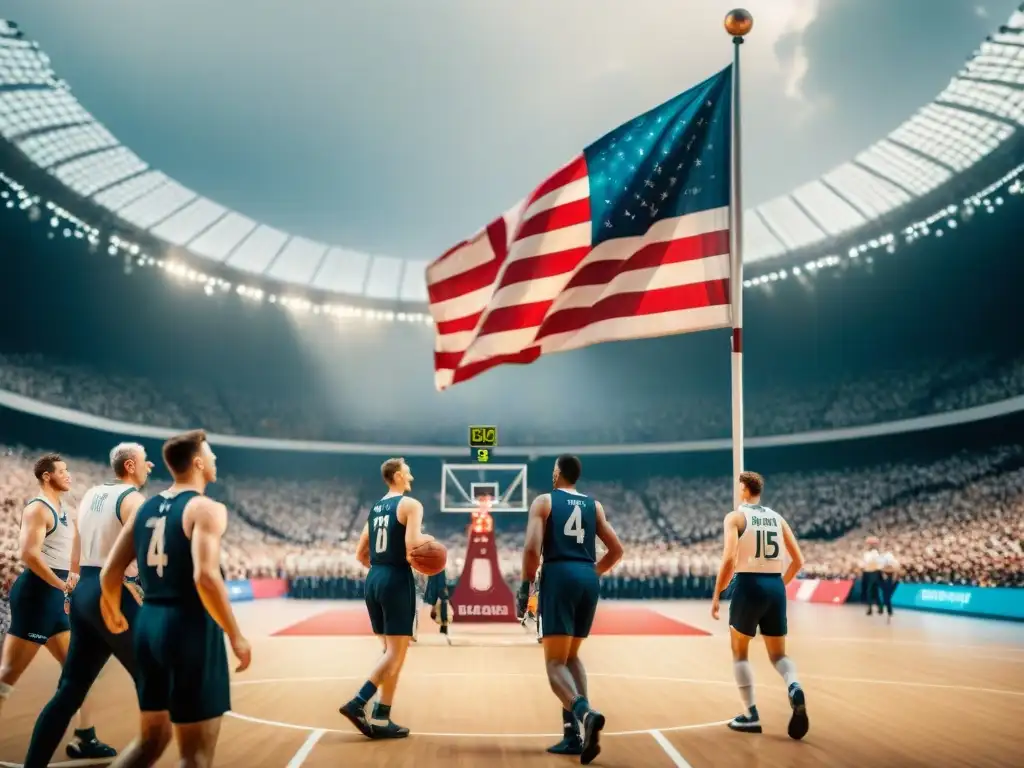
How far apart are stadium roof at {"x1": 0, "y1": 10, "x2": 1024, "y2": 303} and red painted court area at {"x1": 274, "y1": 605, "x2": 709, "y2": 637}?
18.0 metres

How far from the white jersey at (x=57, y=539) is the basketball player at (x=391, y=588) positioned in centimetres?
248

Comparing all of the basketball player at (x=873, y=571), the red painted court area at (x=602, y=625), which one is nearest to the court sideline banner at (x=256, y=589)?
the red painted court area at (x=602, y=625)

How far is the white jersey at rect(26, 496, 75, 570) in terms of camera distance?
7.00 meters

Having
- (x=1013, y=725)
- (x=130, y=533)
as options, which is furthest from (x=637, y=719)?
(x=130, y=533)

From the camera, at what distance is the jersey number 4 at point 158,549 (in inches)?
169

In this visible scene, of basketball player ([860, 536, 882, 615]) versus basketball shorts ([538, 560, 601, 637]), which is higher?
basketball shorts ([538, 560, 601, 637])

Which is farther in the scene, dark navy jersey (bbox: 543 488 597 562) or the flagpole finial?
the flagpole finial

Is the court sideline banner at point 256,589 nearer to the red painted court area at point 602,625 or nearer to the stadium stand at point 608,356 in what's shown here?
the stadium stand at point 608,356

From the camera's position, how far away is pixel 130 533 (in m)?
4.57

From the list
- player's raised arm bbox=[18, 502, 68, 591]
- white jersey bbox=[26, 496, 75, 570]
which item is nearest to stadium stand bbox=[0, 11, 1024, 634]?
white jersey bbox=[26, 496, 75, 570]

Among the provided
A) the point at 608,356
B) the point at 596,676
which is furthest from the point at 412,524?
the point at 608,356

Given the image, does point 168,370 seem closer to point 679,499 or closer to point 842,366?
point 679,499

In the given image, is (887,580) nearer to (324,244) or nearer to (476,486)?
(476,486)

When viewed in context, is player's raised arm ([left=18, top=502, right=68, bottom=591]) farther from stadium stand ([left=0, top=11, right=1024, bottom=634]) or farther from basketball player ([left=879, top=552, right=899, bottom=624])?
basketball player ([left=879, top=552, right=899, bottom=624])
